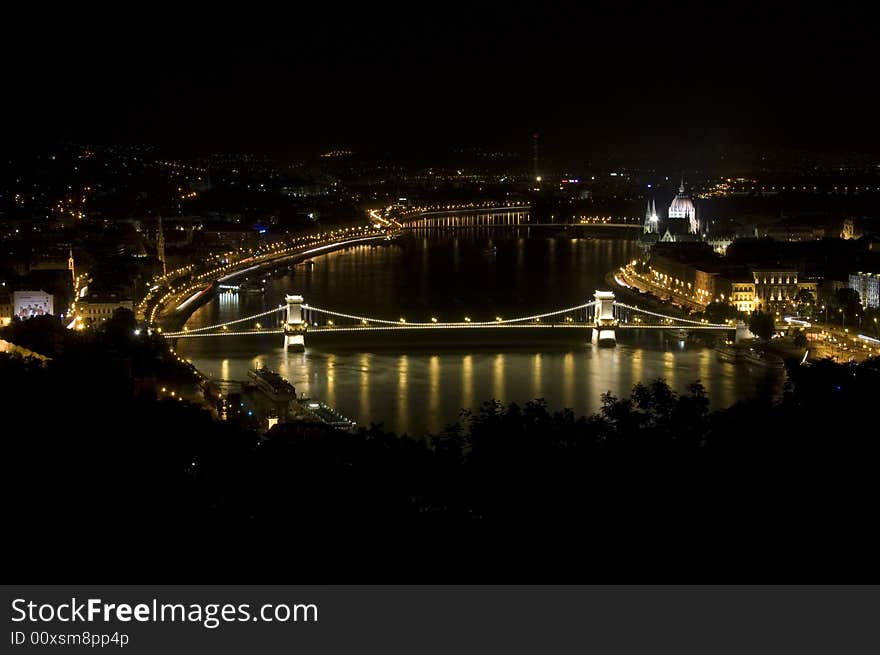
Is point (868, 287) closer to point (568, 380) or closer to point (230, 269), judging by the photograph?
point (568, 380)

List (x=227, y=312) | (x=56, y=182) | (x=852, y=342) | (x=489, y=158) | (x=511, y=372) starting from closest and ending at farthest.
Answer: (x=511, y=372) → (x=852, y=342) → (x=227, y=312) → (x=56, y=182) → (x=489, y=158)

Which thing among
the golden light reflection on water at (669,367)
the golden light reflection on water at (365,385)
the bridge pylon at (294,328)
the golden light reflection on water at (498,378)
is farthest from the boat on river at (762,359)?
the bridge pylon at (294,328)

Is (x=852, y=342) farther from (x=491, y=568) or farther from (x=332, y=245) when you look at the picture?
(x=332, y=245)

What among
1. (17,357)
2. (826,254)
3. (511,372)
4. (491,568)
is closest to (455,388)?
(511,372)

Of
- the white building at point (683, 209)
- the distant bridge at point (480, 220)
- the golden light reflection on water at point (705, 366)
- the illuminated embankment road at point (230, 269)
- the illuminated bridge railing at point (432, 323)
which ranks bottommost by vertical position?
the golden light reflection on water at point (705, 366)

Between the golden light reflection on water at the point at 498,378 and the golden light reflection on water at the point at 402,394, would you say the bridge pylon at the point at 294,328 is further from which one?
the golden light reflection on water at the point at 498,378

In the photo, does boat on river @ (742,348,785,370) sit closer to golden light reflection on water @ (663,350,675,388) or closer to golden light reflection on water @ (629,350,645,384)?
golden light reflection on water @ (663,350,675,388)
